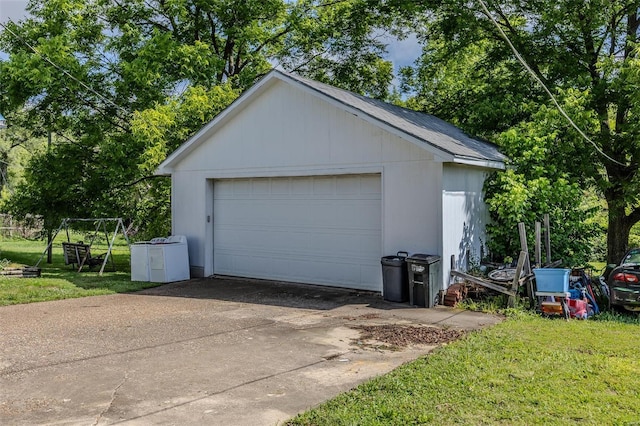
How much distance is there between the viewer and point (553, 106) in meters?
12.4

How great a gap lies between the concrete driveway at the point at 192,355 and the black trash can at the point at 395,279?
0.26 metres

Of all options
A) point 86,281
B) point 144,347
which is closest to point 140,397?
point 144,347

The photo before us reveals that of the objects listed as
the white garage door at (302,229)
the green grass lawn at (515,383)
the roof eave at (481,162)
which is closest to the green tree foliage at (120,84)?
the white garage door at (302,229)

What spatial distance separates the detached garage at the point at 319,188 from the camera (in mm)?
9875

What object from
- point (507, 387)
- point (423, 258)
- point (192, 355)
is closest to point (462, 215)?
point (423, 258)

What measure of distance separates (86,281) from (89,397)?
27.5 feet

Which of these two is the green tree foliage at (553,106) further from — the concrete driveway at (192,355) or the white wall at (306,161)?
the concrete driveway at (192,355)

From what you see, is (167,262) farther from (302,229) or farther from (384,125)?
(384,125)

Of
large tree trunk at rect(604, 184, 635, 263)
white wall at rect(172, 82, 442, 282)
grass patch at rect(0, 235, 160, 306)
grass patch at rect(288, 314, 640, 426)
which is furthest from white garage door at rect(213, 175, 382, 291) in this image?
large tree trunk at rect(604, 184, 635, 263)

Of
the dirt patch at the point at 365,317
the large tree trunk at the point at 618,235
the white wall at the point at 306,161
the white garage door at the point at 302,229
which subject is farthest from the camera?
the large tree trunk at the point at 618,235

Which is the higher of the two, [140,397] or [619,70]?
[619,70]

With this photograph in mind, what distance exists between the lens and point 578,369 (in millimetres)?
5590

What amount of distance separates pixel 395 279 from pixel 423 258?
2.29 ft

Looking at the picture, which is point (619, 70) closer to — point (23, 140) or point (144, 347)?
point (144, 347)
